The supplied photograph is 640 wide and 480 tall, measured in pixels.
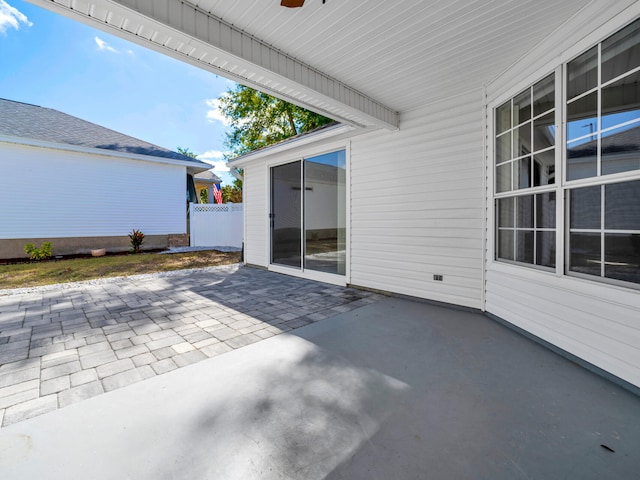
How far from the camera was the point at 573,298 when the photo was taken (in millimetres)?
2439

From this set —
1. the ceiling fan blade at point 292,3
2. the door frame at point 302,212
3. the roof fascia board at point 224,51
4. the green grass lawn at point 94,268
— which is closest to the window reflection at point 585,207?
the roof fascia board at point 224,51

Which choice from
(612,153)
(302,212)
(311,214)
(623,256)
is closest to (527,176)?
(612,153)

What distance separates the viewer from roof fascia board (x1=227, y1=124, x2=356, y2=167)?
4.88 m

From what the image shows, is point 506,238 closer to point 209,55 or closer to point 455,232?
point 455,232

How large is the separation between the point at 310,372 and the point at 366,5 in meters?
2.89

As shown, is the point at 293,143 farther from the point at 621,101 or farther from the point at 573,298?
the point at 573,298

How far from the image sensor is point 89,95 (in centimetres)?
1484

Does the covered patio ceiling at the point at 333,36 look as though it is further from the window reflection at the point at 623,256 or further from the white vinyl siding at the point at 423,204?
the window reflection at the point at 623,256

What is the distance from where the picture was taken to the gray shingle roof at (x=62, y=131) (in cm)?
904

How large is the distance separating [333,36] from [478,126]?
221cm

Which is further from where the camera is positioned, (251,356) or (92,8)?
(251,356)

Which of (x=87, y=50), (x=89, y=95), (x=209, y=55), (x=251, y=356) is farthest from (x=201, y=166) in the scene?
(x=251, y=356)

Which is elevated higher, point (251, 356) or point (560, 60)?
point (560, 60)

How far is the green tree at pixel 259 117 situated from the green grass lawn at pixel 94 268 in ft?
27.2
